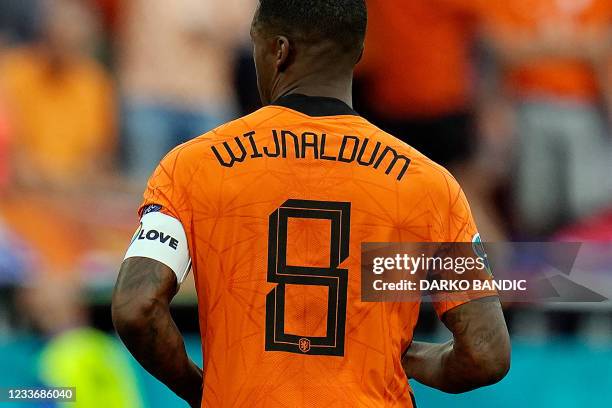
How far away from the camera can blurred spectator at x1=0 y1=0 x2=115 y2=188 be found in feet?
24.5

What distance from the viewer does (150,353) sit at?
294 centimetres

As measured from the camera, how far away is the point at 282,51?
304 cm

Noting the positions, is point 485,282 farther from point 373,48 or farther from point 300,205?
point 373,48

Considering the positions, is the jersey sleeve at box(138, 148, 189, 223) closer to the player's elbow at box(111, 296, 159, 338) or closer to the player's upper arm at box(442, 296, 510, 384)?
the player's elbow at box(111, 296, 159, 338)

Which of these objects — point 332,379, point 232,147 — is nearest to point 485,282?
point 332,379

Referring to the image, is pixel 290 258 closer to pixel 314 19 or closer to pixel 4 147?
pixel 314 19

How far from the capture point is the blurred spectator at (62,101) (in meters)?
7.48

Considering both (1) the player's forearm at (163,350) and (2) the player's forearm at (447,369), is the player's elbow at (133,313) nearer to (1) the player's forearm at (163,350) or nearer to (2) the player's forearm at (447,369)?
(1) the player's forearm at (163,350)

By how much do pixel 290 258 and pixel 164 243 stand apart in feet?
0.99

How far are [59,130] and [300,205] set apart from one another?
16.1ft

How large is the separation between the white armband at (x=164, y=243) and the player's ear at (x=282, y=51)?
489mm

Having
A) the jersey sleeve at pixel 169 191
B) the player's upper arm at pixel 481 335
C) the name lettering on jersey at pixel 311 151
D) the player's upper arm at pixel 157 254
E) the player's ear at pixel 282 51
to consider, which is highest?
the player's ear at pixel 282 51

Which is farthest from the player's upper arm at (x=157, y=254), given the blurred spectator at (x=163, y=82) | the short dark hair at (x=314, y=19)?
the blurred spectator at (x=163, y=82)

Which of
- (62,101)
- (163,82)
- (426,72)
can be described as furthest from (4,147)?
(426,72)
